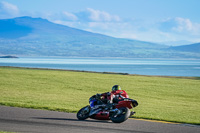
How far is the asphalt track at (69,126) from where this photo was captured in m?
12.7

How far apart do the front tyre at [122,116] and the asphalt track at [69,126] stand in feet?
0.57

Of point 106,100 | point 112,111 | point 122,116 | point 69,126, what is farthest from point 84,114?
point 122,116

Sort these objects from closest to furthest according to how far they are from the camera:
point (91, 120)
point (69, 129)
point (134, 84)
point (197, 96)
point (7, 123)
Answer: point (69, 129) → point (7, 123) → point (91, 120) → point (197, 96) → point (134, 84)

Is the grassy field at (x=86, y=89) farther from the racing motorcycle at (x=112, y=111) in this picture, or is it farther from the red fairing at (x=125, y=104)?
the red fairing at (x=125, y=104)

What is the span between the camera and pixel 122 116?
550 inches

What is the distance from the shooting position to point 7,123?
13.7 metres

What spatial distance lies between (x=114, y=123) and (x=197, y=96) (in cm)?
A: 1712

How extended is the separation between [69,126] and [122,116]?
2.02 m

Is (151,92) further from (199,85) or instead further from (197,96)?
(199,85)

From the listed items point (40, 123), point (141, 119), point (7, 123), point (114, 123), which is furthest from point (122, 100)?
point (7, 123)

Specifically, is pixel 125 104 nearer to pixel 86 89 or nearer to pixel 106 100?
pixel 106 100

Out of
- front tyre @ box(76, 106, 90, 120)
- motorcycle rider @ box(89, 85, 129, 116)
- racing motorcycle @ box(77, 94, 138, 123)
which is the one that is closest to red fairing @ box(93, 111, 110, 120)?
racing motorcycle @ box(77, 94, 138, 123)

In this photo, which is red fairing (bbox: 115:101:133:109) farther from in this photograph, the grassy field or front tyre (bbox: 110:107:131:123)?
the grassy field

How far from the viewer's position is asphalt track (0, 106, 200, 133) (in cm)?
1268
